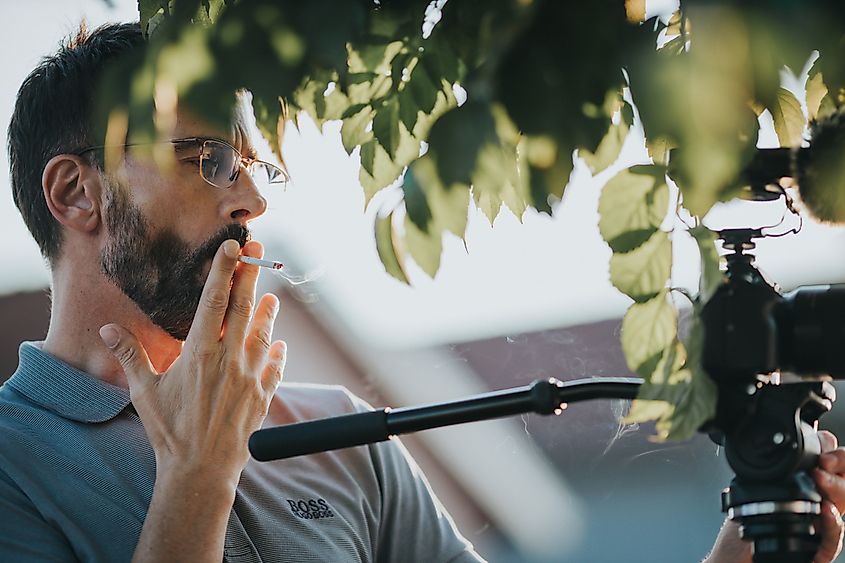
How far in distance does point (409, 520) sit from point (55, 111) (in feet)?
2.82

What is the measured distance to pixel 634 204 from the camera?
691mm

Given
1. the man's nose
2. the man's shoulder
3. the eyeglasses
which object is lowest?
the man's shoulder

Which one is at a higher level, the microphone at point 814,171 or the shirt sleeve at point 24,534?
the microphone at point 814,171

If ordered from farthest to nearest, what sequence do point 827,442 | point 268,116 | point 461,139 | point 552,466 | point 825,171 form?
point 552,466
point 827,442
point 825,171
point 268,116
point 461,139

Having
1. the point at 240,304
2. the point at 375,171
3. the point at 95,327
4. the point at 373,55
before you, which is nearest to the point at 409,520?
the point at 240,304

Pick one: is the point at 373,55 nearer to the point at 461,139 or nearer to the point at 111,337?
the point at 461,139

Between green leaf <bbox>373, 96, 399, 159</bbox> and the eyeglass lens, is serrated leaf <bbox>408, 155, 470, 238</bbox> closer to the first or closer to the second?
green leaf <bbox>373, 96, 399, 159</bbox>

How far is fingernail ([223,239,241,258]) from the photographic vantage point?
146 cm

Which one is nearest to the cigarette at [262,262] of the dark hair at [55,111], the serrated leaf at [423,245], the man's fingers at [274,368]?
the man's fingers at [274,368]

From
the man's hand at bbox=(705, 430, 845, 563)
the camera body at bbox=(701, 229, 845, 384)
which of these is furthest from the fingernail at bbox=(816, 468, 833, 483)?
the camera body at bbox=(701, 229, 845, 384)

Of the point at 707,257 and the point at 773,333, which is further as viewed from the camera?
the point at 773,333

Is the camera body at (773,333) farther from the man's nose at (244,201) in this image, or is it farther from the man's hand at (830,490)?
the man's nose at (244,201)

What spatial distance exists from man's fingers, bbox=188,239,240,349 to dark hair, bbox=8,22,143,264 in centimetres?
40

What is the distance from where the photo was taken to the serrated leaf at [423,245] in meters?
0.61
